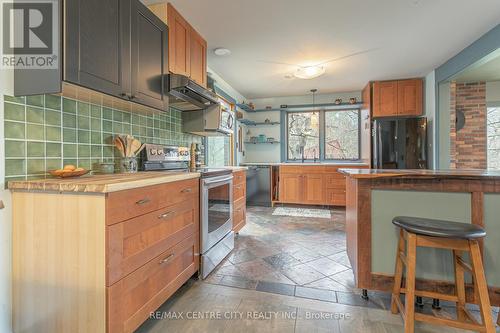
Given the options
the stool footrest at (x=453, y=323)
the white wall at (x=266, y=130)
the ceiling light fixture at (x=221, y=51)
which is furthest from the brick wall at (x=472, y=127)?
the ceiling light fixture at (x=221, y=51)

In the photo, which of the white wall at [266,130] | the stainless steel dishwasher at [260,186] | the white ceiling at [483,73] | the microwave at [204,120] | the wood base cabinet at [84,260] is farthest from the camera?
the white wall at [266,130]

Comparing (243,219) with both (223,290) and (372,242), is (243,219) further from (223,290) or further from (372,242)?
(372,242)

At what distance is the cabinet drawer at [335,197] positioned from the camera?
4715 mm

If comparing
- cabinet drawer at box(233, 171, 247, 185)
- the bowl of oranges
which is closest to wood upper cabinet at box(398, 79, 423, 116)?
cabinet drawer at box(233, 171, 247, 185)

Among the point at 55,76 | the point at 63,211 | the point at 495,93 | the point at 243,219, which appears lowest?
the point at 243,219

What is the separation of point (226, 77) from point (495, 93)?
478cm

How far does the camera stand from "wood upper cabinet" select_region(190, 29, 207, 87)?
2537mm

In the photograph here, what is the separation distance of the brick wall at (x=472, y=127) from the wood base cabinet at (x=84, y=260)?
17.3ft

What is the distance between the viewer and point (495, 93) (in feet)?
14.2

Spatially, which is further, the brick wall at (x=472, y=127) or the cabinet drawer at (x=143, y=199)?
the brick wall at (x=472, y=127)

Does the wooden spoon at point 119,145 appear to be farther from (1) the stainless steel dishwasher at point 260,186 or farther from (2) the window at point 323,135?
(2) the window at point 323,135

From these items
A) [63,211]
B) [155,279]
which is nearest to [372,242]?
[155,279]

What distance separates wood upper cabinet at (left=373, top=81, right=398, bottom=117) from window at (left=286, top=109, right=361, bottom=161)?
84 centimetres

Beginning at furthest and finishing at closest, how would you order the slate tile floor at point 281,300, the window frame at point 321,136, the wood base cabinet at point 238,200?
the window frame at point 321,136, the wood base cabinet at point 238,200, the slate tile floor at point 281,300
